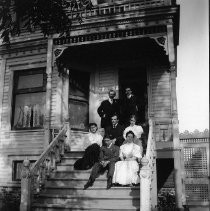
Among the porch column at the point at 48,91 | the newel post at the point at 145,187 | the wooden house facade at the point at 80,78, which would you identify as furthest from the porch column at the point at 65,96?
the newel post at the point at 145,187

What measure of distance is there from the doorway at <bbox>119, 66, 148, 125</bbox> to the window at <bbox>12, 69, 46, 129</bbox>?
321cm

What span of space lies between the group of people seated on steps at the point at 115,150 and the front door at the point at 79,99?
2527mm

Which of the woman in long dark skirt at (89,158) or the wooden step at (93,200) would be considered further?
the woman in long dark skirt at (89,158)

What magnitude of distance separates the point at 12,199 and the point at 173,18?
28.5ft

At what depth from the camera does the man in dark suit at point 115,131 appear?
32.7 feet

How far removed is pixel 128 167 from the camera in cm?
860

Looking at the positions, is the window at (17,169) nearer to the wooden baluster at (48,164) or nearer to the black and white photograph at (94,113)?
the black and white photograph at (94,113)

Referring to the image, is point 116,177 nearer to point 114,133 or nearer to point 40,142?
point 114,133

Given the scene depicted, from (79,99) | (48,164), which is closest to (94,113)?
(79,99)

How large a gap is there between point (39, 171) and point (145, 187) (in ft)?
11.6

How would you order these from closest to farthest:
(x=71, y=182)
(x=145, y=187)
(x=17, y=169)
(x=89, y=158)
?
1. (x=145, y=187)
2. (x=71, y=182)
3. (x=89, y=158)
4. (x=17, y=169)

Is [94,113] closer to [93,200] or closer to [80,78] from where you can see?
[80,78]

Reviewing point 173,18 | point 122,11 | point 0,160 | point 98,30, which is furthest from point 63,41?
point 0,160

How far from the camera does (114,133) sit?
10219mm
